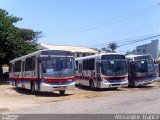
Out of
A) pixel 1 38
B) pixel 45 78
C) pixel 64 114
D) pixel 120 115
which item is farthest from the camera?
pixel 1 38

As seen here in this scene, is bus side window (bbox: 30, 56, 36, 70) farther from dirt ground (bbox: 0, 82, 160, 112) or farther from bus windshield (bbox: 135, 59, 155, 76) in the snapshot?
bus windshield (bbox: 135, 59, 155, 76)

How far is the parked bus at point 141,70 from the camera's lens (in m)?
31.0

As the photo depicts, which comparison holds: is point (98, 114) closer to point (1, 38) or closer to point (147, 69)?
point (147, 69)

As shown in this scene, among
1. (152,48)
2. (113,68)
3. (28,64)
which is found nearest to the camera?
(28,64)

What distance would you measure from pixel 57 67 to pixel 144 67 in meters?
10.2

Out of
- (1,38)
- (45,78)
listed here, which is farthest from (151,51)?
(45,78)

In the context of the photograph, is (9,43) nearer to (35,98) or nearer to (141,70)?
(141,70)

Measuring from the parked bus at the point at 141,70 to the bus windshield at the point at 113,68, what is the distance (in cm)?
321

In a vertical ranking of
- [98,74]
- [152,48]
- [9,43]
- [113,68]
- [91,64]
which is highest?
[152,48]

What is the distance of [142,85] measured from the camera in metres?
32.8

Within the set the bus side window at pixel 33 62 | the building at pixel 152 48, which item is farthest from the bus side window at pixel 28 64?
the building at pixel 152 48

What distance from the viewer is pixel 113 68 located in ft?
Result: 91.7

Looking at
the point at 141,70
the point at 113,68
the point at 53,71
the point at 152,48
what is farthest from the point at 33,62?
the point at 152,48

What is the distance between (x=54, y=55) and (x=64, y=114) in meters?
10.2
